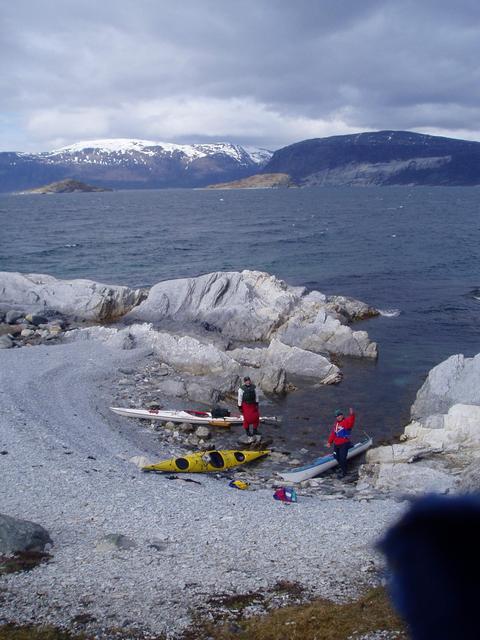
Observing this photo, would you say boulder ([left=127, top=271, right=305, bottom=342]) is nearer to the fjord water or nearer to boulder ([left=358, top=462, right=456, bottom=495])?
the fjord water

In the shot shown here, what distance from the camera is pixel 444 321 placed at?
36.7 metres

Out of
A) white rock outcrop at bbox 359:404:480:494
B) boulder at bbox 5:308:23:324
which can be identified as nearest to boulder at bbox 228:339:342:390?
white rock outcrop at bbox 359:404:480:494

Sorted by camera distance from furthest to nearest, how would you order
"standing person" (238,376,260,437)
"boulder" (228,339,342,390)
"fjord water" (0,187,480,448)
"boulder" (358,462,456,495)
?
"boulder" (228,339,342,390)
"fjord water" (0,187,480,448)
"standing person" (238,376,260,437)
"boulder" (358,462,456,495)

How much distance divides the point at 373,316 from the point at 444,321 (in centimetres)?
457

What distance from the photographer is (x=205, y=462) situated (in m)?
17.2

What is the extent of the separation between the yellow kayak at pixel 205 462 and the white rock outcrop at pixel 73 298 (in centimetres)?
2141

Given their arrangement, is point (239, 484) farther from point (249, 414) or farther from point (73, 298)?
point (73, 298)

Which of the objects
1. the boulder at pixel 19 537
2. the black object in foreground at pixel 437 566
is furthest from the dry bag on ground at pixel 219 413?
the black object in foreground at pixel 437 566

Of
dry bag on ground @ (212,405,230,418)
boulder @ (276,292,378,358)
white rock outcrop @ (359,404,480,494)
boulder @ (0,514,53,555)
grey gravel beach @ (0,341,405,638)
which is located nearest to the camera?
grey gravel beach @ (0,341,405,638)

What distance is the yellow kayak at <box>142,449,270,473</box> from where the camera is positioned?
16.5 meters

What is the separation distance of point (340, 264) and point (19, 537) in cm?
5030

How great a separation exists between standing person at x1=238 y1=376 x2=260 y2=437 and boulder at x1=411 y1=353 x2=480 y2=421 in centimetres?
611

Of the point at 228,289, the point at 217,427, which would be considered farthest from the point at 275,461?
the point at 228,289

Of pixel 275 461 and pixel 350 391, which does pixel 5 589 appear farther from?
pixel 350 391
